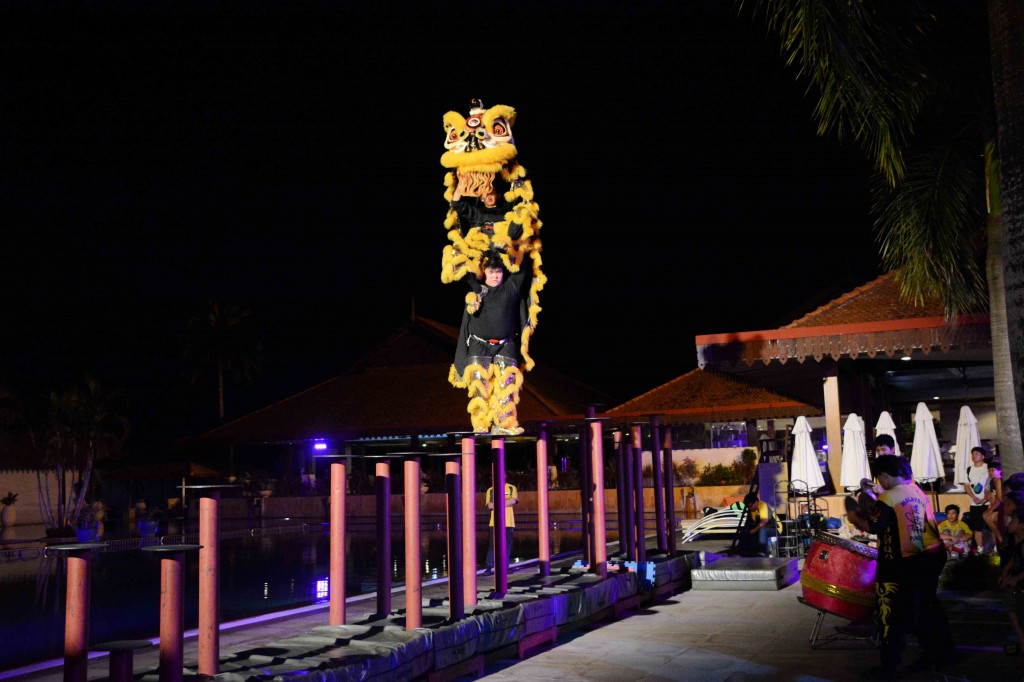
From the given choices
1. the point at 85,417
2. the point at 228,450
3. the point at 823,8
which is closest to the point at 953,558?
the point at 823,8

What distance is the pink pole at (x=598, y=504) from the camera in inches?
410

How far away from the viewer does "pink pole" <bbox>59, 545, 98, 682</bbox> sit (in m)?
4.76

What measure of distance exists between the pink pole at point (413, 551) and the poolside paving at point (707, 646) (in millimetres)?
889

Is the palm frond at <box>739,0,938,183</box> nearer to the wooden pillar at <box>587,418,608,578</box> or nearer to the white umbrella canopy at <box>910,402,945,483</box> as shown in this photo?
the wooden pillar at <box>587,418,608,578</box>

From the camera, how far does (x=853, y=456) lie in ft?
55.6

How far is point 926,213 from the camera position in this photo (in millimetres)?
11789

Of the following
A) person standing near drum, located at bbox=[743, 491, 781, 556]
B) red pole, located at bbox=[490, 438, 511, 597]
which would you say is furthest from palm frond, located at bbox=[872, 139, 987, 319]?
red pole, located at bbox=[490, 438, 511, 597]

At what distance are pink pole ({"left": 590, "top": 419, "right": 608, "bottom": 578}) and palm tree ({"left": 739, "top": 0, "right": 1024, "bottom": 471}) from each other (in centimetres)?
402

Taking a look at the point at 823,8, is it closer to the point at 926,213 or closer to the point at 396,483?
the point at 926,213

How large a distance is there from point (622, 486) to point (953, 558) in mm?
4091

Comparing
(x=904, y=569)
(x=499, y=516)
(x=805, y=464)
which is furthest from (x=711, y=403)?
(x=904, y=569)

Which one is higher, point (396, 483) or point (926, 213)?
point (926, 213)

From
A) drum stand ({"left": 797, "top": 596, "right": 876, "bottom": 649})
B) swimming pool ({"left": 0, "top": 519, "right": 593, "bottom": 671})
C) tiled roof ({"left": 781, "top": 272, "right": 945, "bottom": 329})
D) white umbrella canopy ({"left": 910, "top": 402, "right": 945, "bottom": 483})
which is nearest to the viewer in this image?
drum stand ({"left": 797, "top": 596, "right": 876, "bottom": 649})

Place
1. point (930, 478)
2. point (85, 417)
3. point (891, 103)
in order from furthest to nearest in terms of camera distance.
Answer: point (85, 417) < point (930, 478) < point (891, 103)
